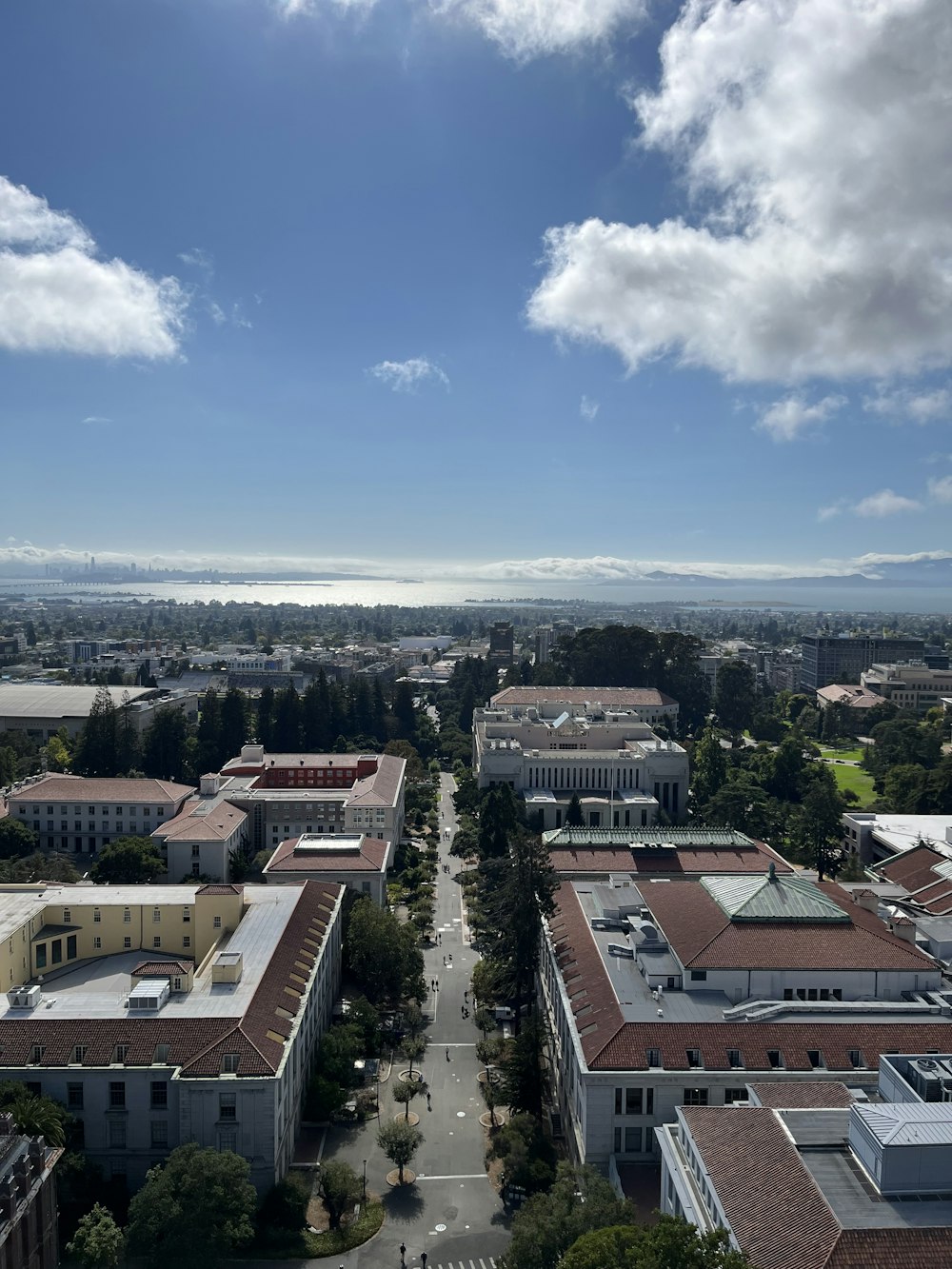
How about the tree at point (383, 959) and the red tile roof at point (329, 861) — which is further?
the red tile roof at point (329, 861)

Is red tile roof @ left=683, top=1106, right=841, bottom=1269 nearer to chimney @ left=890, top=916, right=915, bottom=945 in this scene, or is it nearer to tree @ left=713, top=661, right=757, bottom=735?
chimney @ left=890, top=916, right=915, bottom=945

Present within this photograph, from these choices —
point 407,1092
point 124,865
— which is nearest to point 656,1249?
point 407,1092

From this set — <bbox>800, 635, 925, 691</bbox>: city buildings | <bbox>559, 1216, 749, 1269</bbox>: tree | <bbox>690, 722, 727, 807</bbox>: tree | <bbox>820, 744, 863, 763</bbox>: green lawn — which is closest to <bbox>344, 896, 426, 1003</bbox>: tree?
<bbox>559, 1216, 749, 1269</bbox>: tree

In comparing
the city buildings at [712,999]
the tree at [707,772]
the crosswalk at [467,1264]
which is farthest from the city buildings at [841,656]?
the crosswalk at [467,1264]

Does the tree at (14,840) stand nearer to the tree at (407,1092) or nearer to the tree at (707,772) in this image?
the tree at (407,1092)

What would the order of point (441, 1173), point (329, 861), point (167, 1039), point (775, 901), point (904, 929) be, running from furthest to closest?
point (329, 861) → point (904, 929) → point (775, 901) → point (441, 1173) → point (167, 1039)

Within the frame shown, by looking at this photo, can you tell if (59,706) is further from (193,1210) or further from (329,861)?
(193,1210)
